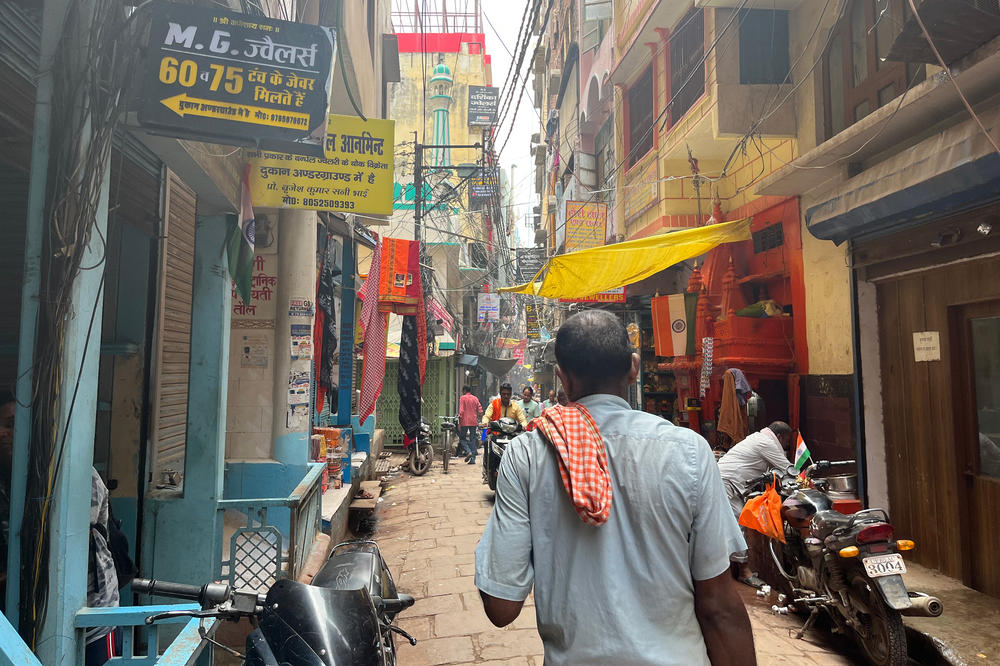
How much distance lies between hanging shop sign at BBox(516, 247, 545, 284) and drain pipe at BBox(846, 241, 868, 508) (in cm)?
1761

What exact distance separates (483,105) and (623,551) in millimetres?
35482

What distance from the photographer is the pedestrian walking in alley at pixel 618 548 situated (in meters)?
1.47

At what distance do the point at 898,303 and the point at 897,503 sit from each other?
6.14ft

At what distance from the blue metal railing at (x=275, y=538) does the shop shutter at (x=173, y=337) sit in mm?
582

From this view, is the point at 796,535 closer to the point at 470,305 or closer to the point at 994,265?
the point at 994,265

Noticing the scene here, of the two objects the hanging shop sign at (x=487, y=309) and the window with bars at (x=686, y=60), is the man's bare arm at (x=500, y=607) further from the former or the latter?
the hanging shop sign at (x=487, y=309)

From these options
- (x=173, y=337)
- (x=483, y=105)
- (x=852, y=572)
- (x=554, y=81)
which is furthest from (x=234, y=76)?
(x=483, y=105)

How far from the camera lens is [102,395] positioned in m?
4.04

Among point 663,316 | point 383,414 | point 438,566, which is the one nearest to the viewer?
point 438,566

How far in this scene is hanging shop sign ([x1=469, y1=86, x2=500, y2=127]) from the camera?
33.7m

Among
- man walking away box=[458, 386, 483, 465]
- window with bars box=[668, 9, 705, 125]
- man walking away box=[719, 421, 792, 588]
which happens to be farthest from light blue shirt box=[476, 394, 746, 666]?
man walking away box=[458, 386, 483, 465]

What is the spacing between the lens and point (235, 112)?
2.96m

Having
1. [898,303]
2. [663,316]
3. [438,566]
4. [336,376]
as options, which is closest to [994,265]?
[898,303]

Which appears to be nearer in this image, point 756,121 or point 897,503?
point 897,503
